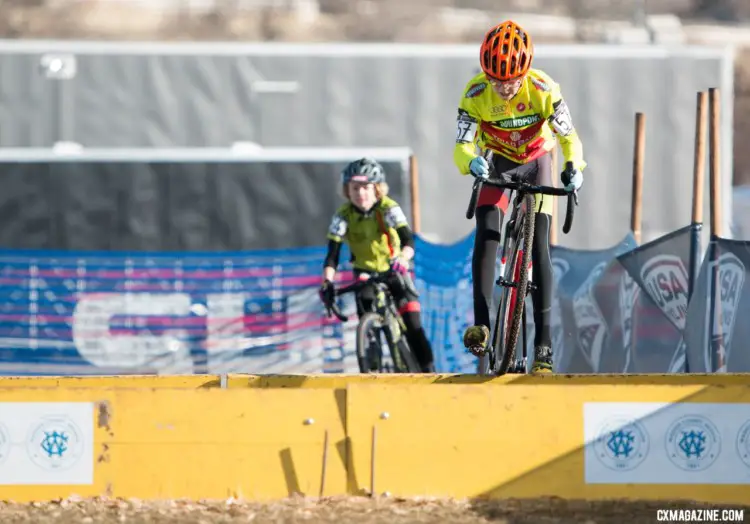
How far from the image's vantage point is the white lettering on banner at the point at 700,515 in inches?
289

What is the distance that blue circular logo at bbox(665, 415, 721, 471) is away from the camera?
25.4 ft

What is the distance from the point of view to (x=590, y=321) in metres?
13.4

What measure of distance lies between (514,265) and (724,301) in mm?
2620

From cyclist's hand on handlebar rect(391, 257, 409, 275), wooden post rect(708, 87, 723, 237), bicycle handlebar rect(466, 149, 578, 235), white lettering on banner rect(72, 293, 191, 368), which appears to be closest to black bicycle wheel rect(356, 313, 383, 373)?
cyclist's hand on handlebar rect(391, 257, 409, 275)

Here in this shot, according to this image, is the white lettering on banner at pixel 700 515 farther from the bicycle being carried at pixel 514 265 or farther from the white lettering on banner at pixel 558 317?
the white lettering on banner at pixel 558 317

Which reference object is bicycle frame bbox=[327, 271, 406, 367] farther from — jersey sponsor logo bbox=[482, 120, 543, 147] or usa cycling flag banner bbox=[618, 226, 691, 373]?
jersey sponsor logo bbox=[482, 120, 543, 147]

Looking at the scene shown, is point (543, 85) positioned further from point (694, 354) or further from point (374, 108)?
point (374, 108)

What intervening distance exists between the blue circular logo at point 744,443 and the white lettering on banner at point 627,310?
4.72 m

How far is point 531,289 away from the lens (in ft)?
28.1

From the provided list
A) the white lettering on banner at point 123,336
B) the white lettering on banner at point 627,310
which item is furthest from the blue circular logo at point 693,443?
the white lettering on banner at point 123,336

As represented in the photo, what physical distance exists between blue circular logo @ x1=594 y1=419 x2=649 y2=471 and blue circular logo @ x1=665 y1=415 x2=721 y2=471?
0.14 meters

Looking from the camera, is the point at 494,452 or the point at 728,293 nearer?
the point at 494,452


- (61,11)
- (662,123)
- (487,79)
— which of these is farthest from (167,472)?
(61,11)

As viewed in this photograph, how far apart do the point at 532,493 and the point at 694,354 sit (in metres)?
3.71
